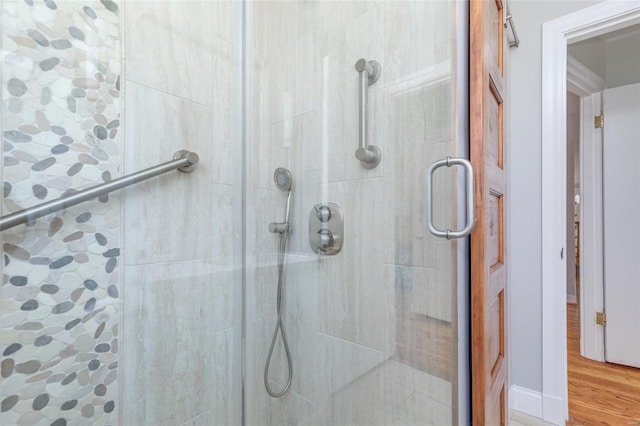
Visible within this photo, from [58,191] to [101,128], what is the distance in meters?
0.20

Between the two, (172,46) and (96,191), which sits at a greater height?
(172,46)

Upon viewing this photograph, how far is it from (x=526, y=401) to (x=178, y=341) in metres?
1.86

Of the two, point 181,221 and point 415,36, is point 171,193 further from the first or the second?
point 415,36

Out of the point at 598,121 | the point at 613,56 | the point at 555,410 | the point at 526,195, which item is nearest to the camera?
the point at 555,410

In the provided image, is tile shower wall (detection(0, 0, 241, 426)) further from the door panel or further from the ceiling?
the door panel

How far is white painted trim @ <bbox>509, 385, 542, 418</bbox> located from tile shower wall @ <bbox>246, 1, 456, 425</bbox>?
121cm

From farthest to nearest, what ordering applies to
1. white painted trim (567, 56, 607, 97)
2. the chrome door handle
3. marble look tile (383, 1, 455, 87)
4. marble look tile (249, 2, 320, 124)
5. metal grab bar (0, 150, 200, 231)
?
white painted trim (567, 56, 607, 97)
marble look tile (249, 2, 320, 124)
marble look tile (383, 1, 455, 87)
the chrome door handle
metal grab bar (0, 150, 200, 231)

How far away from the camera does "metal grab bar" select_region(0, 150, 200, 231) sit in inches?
28.2

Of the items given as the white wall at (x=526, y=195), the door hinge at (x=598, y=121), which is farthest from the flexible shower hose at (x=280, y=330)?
the door hinge at (x=598, y=121)

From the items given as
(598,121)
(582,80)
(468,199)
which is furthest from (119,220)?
(598,121)

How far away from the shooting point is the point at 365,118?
987mm

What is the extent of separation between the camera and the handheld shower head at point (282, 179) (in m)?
1.07

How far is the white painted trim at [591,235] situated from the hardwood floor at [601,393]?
0.17 meters

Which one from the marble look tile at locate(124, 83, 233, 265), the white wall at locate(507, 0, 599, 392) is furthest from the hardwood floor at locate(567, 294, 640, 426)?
the marble look tile at locate(124, 83, 233, 265)
